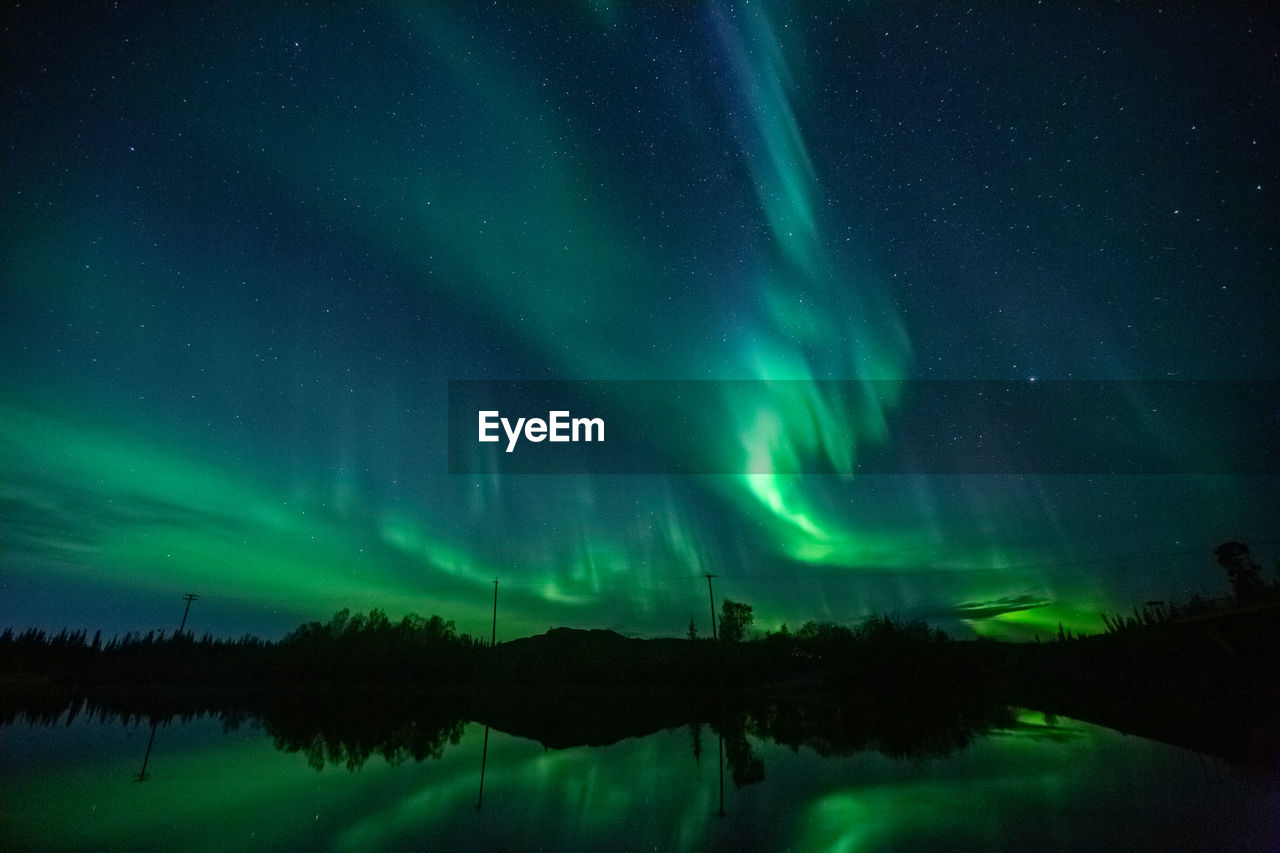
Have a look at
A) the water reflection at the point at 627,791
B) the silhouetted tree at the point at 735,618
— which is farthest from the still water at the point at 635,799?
the silhouetted tree at the point at 735,618

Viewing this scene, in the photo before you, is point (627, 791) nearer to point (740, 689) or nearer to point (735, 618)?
point (740, 689)

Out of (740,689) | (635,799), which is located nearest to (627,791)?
(635,799)

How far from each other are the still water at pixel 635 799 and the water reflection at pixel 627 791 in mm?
60

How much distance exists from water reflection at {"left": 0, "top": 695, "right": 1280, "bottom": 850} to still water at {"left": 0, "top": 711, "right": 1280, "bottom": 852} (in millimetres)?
60

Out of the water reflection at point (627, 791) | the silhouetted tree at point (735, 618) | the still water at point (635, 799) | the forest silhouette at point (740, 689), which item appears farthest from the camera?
the silhouetted tree at point (735, 618)

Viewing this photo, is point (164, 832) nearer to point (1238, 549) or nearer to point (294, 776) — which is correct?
point (294, 776)

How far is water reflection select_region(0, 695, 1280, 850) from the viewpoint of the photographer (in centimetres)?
884

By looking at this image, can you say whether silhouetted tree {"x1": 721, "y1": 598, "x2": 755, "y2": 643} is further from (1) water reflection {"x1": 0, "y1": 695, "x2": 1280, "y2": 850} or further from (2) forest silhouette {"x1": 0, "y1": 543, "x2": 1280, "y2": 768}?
(1) water reflection {"x1": 0, "y1": 695, "x2": 1280, "y2": 850}

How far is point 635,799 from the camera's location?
36.6ft

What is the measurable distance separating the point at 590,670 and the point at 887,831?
4725cm

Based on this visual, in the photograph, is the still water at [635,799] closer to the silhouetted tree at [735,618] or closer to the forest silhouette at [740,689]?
the forest silhouette at [740,689]

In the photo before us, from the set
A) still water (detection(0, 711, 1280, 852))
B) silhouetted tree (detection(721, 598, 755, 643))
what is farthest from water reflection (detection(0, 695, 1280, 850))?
silhouetted tree (detection(721, 598, 755, 643))

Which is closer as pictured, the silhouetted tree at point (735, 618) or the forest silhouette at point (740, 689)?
the forest silhouette at point (740, 689)

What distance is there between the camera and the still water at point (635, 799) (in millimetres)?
8727
